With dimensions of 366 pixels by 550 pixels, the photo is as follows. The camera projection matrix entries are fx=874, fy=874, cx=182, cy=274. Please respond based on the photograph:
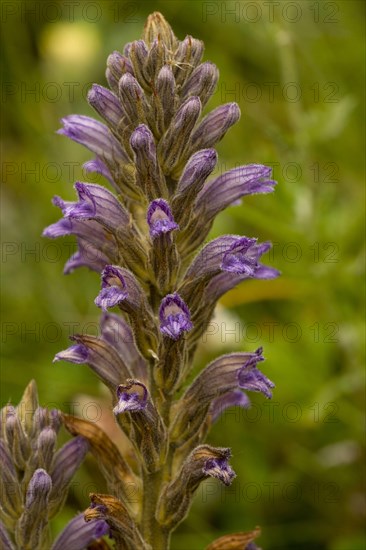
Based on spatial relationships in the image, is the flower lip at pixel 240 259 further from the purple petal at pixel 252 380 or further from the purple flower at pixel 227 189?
the purple petal at pixel 252 380

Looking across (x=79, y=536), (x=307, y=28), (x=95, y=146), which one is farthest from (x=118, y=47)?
(x=79, y=536)

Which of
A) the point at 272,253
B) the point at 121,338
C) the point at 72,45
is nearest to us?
the point at 121,338

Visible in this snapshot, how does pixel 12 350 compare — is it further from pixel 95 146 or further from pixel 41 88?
pixel 95 146

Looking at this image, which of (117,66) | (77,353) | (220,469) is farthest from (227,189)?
(220,469)

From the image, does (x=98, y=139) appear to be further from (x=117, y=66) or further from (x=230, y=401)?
(x=230, y=401)

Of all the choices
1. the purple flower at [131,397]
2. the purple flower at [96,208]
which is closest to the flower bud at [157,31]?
the purple flower at [96,208]

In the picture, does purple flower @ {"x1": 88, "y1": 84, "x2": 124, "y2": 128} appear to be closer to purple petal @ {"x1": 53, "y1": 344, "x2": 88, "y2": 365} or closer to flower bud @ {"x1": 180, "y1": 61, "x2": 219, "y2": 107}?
flower bud @ {"x1": 180, "y1": 61, "x2": 219, "y2": 107}
